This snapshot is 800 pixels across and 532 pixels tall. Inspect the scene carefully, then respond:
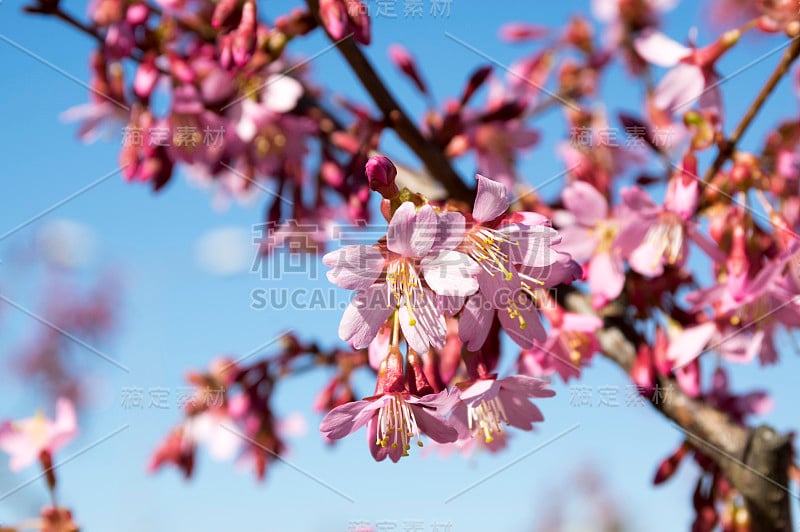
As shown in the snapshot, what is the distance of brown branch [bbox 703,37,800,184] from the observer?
57.9 inches

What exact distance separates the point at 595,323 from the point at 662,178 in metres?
0.53

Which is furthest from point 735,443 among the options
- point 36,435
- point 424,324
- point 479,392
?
point 36,435

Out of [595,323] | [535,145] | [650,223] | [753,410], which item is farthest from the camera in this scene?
[535,145]

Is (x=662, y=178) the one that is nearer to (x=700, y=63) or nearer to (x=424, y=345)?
(x=700, y=63)

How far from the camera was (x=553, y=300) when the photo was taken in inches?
66.5

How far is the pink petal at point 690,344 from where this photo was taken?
1.79 m

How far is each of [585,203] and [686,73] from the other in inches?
17.6

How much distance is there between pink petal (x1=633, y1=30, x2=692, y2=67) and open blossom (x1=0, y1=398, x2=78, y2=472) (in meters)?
2.07

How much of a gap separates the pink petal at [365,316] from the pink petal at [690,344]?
3.37 ft

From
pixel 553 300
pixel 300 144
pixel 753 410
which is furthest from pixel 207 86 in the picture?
pixel 753 410

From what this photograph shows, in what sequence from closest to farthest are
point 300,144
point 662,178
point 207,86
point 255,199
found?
1. point 662,178
2. point 207,86
3. point 300,144
4. point 255,199

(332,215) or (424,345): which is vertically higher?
(424,345)

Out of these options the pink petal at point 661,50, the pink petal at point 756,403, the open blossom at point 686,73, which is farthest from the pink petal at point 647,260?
the pink petal at point 756,403

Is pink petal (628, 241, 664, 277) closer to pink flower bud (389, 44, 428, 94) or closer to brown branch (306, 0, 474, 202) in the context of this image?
brown branch (306, 0, 474, 202)
